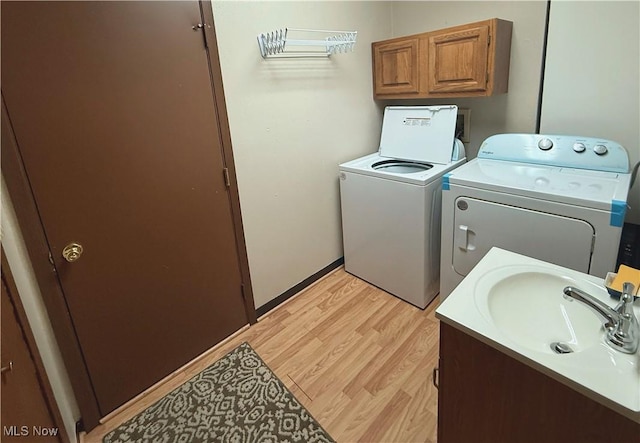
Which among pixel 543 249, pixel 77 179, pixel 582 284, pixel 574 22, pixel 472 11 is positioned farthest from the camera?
pixel 472 11

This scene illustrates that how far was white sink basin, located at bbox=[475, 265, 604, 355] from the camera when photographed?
103cm

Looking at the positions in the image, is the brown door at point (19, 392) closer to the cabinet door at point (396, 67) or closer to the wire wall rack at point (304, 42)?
the wire wall rack at point (304, 42)

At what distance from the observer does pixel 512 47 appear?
7.09ft

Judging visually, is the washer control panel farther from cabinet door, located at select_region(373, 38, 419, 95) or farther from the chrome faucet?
the chrome faucet

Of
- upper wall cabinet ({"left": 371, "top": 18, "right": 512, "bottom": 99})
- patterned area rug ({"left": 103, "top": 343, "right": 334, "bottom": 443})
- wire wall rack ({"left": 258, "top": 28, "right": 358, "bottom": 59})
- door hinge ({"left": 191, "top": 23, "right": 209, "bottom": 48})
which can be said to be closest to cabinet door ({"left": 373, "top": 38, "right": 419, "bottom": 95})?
upper wall cabinet ({"left": 371, "top": 18, "right": 512, "bottom": 99})

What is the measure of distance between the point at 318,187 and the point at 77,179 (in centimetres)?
146

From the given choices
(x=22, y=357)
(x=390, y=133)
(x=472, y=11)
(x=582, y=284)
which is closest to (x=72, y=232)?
Answer: (x=22, y=357)

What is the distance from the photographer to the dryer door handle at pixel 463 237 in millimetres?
1972

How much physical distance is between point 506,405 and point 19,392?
58.1 inches

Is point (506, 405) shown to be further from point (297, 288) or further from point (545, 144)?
point (297, 288)

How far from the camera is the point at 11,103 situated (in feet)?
4.09

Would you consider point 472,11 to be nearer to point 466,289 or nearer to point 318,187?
point 318,187

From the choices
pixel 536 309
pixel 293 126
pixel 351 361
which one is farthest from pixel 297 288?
pixel 536 309

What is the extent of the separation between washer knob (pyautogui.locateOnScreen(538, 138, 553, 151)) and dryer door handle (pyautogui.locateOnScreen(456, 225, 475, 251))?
0.62m
